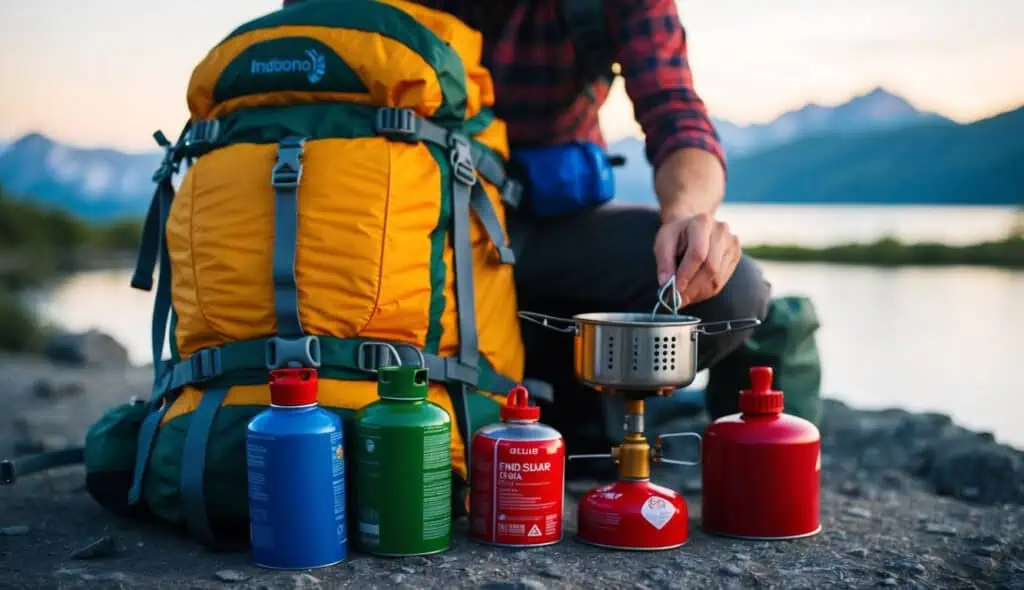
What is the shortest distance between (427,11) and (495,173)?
18.4 inches

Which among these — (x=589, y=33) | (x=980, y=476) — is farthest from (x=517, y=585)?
(x=980, y=476)

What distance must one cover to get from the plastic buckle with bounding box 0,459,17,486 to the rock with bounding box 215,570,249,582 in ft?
2.95

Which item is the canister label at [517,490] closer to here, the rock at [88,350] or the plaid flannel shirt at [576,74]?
the plaid flannel shirt at [576,74]

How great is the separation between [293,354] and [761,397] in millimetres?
1130

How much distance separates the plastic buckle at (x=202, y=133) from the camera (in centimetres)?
255

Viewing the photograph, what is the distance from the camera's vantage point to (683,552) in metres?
2.37

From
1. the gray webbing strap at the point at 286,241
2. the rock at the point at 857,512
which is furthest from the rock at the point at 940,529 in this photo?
the gray webbing strap at the point at 286,241

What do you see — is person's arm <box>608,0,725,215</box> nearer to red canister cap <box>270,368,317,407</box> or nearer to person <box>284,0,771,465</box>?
person <box>284,0,771,465</box>

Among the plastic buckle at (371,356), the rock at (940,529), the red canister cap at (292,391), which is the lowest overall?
the rock at (940,529)

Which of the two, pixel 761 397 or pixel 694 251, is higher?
pixel 694 251

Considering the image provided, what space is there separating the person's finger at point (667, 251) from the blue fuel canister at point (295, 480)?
0.87 metres

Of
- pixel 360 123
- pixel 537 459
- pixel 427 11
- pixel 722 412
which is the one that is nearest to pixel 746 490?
pixel 537 459

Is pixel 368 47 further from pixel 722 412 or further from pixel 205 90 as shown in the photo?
pixel 722 412

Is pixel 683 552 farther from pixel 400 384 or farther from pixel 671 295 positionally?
pixel 400 384
